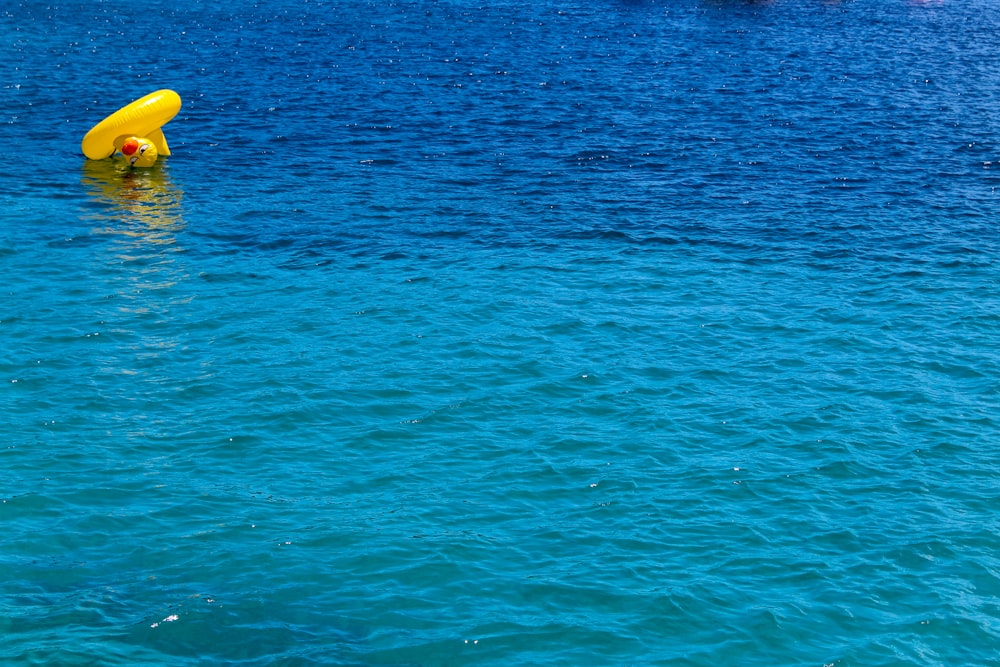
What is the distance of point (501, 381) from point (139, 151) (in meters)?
23.1

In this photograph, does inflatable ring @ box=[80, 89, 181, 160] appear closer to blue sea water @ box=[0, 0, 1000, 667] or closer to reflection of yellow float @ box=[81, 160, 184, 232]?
reflection of yellow float @ box=[81, 160, 184, 232]

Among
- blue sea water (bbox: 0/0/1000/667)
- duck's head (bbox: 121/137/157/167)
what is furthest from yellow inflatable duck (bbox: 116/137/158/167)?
blue sea water (bbox: 0/0/1000/667)

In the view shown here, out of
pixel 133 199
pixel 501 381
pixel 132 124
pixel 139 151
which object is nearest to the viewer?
pixel 501 381

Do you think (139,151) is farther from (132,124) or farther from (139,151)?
(132,124)

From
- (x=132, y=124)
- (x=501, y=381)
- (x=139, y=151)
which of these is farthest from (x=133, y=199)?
(x=501, y=381)

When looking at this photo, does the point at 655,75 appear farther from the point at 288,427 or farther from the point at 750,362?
the point at 288,427

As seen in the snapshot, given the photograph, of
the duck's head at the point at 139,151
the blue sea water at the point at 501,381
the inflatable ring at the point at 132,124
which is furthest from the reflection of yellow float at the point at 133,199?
the inflatable ring at the point at 132,124

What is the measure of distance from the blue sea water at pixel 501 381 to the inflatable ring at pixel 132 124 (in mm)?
1321

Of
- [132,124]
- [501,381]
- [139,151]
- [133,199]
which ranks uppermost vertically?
[132,124]

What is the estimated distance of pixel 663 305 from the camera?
34.9 meters

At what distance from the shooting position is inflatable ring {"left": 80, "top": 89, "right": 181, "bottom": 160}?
152 ft

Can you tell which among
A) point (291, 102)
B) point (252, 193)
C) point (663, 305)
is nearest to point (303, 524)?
point (663, 305)

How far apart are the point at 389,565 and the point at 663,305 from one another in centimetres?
1531

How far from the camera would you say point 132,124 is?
152 feet
